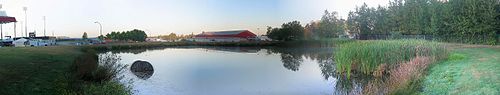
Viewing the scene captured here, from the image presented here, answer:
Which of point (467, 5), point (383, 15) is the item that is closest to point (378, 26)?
point (383, 15)

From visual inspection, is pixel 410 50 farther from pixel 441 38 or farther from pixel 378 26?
pixel 378 26

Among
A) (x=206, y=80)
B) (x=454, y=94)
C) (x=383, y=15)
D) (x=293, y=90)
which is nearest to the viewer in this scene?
(x=454, y=94)

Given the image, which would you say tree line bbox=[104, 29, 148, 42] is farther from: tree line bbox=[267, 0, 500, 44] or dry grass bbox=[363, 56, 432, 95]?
dry grass bbox=[363, 56, 432, 95]

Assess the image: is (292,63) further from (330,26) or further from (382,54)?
(330,26)

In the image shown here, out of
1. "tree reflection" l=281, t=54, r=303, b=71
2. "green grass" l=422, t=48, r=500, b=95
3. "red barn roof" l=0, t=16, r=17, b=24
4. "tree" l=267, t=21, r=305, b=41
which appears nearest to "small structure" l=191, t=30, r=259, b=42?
"tree" l=267, t=21, r=305, b=41

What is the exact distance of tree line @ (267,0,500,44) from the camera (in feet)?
153

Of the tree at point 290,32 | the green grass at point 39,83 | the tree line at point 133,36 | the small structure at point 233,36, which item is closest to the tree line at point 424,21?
the tree at point 290,32

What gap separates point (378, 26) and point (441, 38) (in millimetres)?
31498

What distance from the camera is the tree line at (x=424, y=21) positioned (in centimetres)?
4653

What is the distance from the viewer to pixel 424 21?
201ft

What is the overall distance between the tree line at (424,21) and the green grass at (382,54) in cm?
2390

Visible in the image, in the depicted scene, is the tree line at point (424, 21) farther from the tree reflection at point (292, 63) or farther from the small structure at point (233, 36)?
the small structure at point (233, 36)

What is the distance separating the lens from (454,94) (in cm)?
1228

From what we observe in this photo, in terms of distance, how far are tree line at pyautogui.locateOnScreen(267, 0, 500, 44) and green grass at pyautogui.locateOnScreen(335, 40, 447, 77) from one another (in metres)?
23.9
